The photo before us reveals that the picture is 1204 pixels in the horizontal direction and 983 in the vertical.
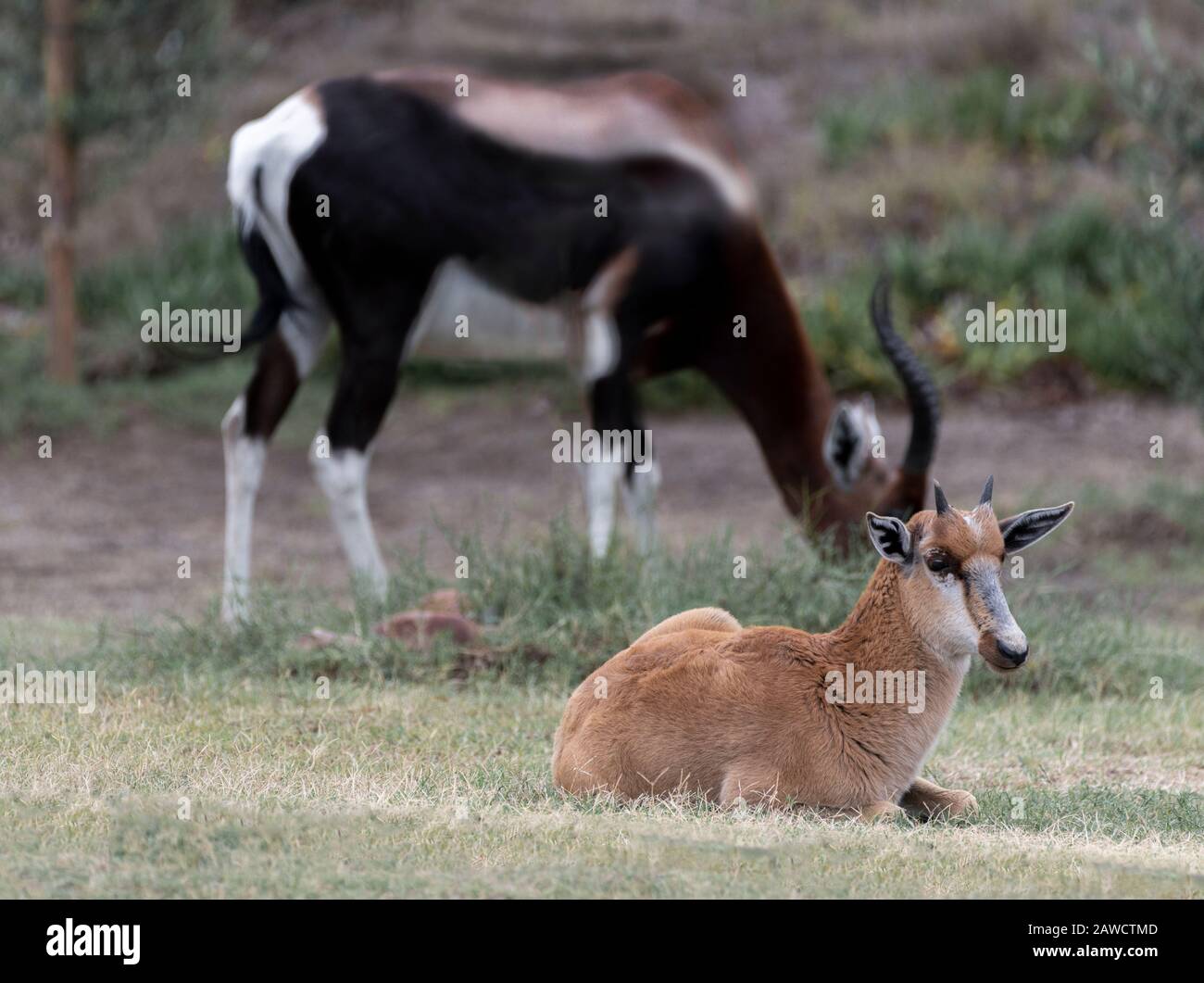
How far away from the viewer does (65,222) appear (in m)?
15.8

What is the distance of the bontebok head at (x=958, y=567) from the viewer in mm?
5305

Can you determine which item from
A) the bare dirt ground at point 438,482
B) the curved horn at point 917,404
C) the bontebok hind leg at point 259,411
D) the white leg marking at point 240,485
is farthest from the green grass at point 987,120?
the white leg marking at point 240,485

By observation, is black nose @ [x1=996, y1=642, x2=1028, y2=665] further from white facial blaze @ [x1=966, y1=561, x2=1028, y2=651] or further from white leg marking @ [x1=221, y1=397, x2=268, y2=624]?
white leg marking @ [x1=221, y1=397, x2=268, y2=624]

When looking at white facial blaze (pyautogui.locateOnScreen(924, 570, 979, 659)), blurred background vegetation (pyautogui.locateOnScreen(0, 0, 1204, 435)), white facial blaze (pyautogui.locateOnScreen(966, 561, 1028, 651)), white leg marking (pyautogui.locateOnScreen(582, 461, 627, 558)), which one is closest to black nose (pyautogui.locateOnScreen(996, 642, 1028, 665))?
white facial blaze (pyautogui.locateOnScreen(966, 561, 1028, 651))

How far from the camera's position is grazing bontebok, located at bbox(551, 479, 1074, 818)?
5.39 meters

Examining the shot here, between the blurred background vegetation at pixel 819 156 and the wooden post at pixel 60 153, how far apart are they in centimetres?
16

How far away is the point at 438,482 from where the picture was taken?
582 inches

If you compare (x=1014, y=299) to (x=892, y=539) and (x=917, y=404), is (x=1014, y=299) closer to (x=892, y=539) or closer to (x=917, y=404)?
(x=917, y=404)

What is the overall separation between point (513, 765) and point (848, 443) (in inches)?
144

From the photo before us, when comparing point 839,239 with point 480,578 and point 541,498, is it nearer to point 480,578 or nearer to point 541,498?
point 541,498

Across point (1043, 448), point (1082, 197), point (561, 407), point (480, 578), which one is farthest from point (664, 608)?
point (1082, 197)

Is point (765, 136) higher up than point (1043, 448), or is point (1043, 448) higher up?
point (765, 136)

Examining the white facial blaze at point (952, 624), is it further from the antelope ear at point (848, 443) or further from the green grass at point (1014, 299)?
the green grass at point (1014, 299)
